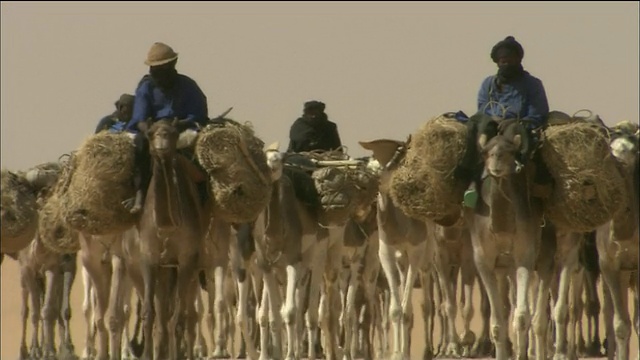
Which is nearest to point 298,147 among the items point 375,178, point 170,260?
point 375,178

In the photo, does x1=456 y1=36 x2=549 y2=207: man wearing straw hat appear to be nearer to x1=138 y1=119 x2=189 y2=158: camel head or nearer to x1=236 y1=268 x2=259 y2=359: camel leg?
x1=138 y1=119 x2=189 y2=158: camel head

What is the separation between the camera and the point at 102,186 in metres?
22.4

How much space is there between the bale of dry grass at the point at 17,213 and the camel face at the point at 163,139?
11.7 feet

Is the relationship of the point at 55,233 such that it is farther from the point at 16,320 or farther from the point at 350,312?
the point at 16,320

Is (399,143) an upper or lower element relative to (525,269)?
upper

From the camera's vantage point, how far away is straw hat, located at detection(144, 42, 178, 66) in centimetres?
2331

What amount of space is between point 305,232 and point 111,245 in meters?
2.41

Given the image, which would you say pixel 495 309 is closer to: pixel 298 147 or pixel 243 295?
pixel 243 295

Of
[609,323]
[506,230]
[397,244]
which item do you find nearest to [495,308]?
[506,230]

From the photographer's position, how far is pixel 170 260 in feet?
73.9

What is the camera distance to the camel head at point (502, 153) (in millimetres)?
21766

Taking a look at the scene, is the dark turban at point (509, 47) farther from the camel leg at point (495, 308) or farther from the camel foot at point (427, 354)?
the camel foot at point (427, 354)

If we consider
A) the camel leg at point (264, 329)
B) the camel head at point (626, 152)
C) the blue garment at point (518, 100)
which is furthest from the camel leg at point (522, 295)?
the camel leg at point (264, 329)

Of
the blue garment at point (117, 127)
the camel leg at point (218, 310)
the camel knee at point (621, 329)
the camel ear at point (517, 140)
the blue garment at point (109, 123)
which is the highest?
the blue garment at point (109, 123)
